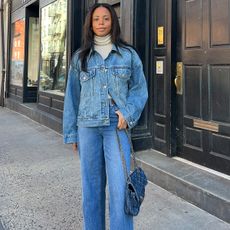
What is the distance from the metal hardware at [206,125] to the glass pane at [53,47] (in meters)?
3.95

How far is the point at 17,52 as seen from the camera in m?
11.3

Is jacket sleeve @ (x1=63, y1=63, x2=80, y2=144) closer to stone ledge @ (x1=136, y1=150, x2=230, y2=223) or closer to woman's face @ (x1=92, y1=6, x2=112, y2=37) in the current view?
woman's face @ (x1=92, y1=6, x2=112, y2=37)

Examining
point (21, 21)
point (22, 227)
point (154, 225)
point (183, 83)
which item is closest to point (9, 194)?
point (22, 227)

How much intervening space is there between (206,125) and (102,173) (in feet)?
6.89

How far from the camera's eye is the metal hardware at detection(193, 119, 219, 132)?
4066mm

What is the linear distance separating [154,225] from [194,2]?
8.96 ft

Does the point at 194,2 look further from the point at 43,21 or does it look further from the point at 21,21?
the point at 21,21

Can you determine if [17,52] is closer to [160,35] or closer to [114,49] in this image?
[160,35]

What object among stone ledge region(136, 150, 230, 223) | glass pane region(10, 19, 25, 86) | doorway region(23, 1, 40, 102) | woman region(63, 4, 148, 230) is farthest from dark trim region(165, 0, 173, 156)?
glass pane region(10, 19, 25, 86)

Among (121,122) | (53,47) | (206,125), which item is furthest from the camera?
(53,47)

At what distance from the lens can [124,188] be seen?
2348 millimetres

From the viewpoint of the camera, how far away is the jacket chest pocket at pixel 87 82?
7.85 ft

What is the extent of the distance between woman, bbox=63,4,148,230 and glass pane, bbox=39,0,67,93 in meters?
5.21

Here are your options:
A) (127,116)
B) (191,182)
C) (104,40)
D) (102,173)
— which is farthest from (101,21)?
(191,182)
